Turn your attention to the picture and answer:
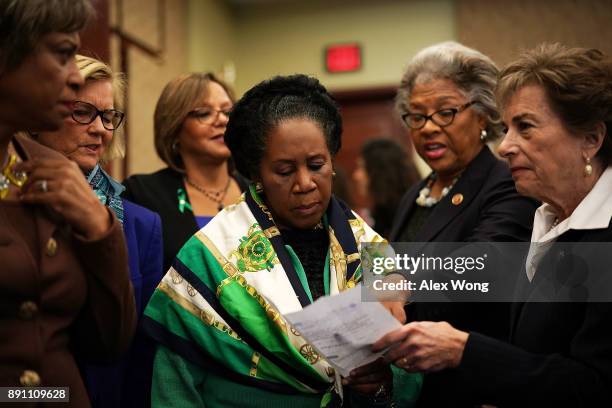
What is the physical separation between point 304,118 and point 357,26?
5.64 metres

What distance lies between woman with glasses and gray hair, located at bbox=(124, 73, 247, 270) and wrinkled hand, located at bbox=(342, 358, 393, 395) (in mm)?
1279

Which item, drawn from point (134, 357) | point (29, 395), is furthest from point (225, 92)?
point (29, 395)

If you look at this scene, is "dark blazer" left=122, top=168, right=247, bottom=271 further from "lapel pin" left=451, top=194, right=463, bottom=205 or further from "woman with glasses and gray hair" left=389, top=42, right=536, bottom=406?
"lapel pin" left=451, top=194, right=463, bottom=205

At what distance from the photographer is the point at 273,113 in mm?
2096

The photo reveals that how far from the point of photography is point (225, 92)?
327cm

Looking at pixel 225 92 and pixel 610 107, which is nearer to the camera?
pixel 610 107

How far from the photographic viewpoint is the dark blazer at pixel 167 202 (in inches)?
112

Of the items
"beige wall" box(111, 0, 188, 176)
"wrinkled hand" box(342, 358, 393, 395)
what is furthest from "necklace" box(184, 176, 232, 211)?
"beige wall" box(111, 0, 188, 176)

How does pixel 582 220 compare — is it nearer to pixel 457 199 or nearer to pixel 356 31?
pixel 457 199

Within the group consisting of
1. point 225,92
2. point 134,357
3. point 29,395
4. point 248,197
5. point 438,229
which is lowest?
point 134,357

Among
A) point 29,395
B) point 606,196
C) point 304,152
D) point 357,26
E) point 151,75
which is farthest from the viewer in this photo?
point 357,26

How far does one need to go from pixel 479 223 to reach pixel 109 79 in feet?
4.42

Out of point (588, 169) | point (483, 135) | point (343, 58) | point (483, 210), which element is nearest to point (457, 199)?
point (483, 210)

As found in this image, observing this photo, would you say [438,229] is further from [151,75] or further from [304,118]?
[151,75]
